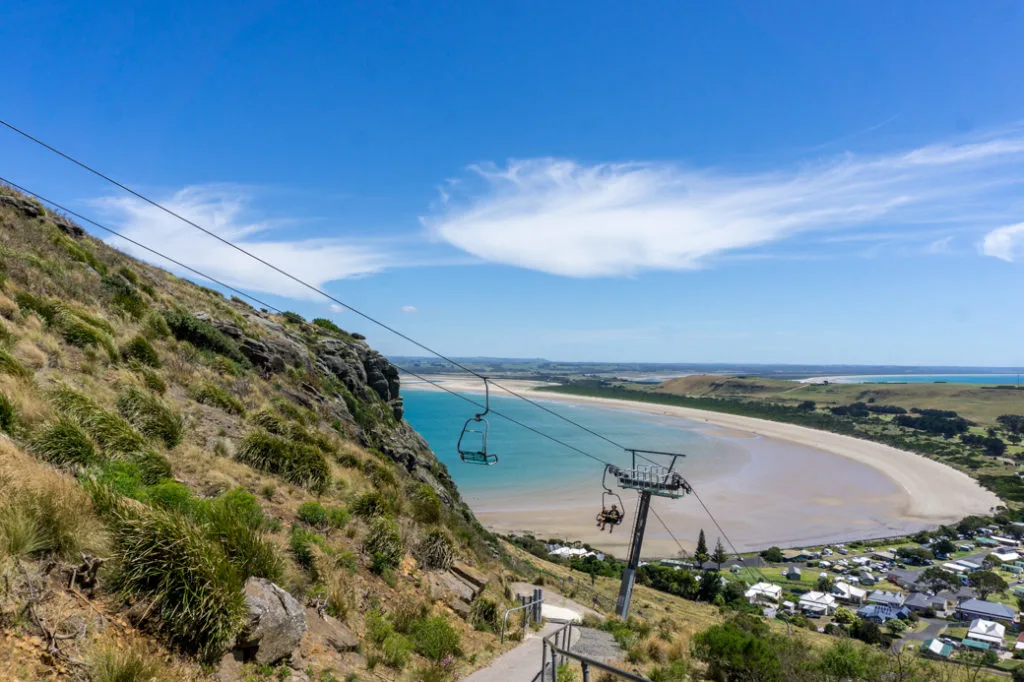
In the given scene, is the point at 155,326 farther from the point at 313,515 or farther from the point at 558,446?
the point at 558,446

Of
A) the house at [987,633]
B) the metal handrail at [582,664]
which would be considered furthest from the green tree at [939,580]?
the metal handrail at [582,664]

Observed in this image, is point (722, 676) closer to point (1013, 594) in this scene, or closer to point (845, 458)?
point (1013, 594)

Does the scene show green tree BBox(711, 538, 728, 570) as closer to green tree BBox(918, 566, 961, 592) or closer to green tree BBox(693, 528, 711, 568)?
green tree BBox(693, 528, 711, 568)

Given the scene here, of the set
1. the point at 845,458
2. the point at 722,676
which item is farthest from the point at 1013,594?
the point at 845,458

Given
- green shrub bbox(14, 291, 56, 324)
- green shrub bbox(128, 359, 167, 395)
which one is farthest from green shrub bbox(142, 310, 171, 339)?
green shrub bbox(128, 359, 167, 395)

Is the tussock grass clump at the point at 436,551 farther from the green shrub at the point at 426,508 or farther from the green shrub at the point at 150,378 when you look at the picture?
the green shrub at the point at 150,378

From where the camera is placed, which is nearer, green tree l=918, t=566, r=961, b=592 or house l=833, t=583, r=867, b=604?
house l=833, t=583, r=867, b=604

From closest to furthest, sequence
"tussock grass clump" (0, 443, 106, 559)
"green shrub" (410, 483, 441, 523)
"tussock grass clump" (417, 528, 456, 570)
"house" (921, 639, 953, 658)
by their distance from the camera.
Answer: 1. "tussock grass clump" (0, 443, 106, 559)
2. "tussock grass clump" (417, 528, 456, 570)
3. "green shrub" (410, 483, 441, 523)
4. "house" (921, 639, 953, 658)

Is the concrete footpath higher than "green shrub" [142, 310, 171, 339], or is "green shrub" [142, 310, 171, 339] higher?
"green shrub" [142, 310, 171, 339]
